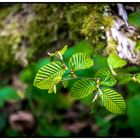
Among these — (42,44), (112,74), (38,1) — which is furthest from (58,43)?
(112,74)

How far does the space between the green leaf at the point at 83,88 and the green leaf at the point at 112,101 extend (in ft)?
0.12

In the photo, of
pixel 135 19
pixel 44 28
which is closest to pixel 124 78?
pixel 135 19

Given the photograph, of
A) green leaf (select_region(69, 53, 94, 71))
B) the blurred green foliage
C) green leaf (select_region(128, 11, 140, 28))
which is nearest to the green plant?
green leaf (select_region(69, 53, 94, 71))

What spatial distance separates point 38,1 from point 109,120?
84 centimetres

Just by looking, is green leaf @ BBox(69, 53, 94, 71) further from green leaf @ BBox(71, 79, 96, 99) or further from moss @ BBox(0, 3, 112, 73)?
moss @ BBox(0, 3, 112, 73)

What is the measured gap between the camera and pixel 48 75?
3.00ft

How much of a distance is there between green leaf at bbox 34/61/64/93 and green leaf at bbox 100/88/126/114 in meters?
0.13

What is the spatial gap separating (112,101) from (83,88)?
3.3 inches

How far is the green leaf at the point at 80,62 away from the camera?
93 cm

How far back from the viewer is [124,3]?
125 cm

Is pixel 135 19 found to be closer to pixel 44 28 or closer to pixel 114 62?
pixel 114 62

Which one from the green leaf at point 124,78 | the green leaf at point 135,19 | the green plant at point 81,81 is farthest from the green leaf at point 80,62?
the green leaf at point 135,19

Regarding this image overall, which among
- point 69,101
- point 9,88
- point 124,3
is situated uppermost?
point 124,3

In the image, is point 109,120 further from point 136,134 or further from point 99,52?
point 99,52
